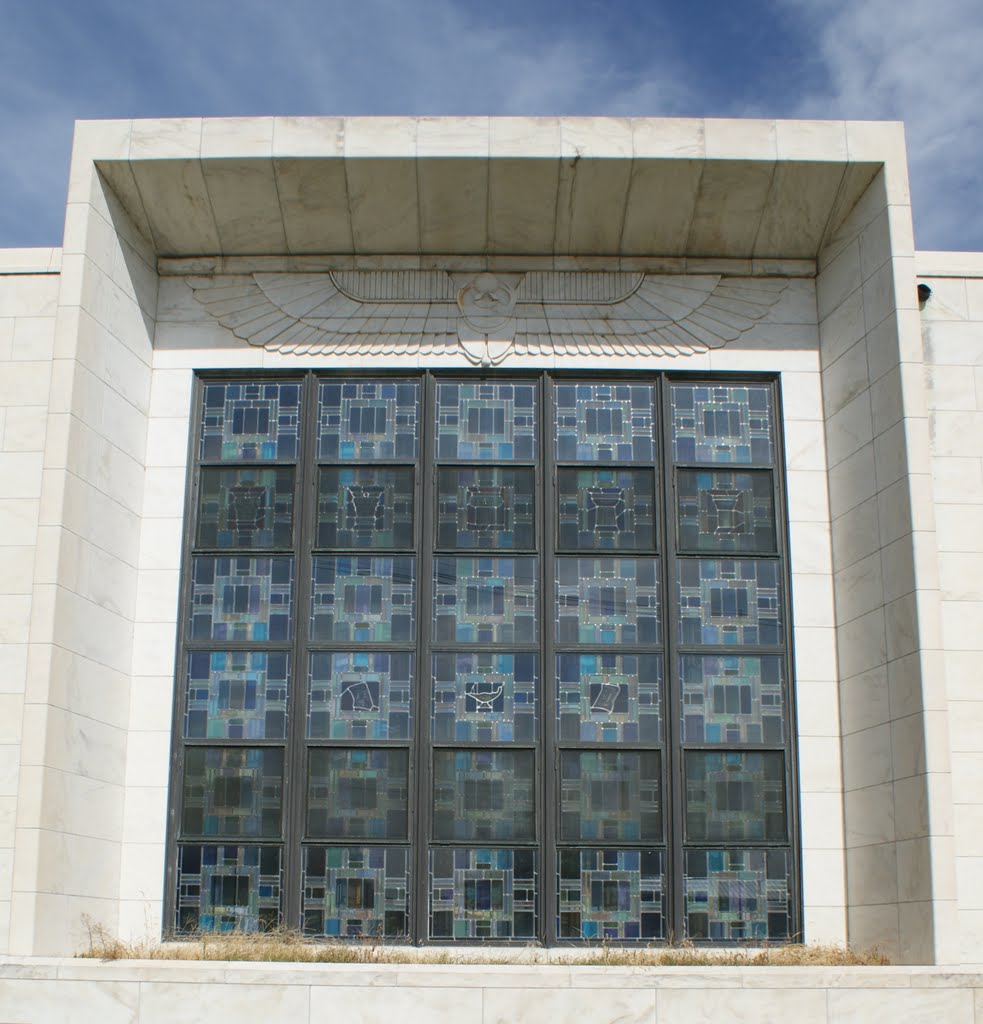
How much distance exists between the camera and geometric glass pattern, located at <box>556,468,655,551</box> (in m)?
15.9

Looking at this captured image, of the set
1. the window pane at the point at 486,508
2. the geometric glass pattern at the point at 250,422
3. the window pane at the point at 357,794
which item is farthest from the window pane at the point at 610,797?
the geometric glass pattern at the point at 250,422

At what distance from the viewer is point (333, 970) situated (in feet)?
41.9

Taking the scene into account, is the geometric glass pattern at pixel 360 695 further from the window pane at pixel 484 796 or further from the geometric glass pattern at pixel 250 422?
the geometric glass pattern at pixel 250 422

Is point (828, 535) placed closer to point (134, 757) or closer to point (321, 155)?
point (321, 155)

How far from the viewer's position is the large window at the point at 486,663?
14828 mm

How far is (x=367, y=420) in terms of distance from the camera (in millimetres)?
16328

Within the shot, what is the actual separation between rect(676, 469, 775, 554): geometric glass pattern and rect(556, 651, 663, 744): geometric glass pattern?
4.95ft

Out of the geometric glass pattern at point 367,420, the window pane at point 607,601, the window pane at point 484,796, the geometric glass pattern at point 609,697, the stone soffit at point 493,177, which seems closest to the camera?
the window pane at point 484,796

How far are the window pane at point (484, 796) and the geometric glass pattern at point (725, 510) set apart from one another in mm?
3130

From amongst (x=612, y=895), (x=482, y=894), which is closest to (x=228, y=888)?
(x=482, y=894)

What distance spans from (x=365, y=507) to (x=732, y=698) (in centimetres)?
460

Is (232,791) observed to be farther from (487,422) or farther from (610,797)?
(487,422)

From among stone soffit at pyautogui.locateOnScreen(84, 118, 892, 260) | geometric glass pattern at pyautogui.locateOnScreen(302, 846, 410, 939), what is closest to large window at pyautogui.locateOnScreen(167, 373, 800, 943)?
geometric glass pattern at pyautogui.locateOnScreen(302, 846, 410, 939)

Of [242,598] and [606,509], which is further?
[606,509]
